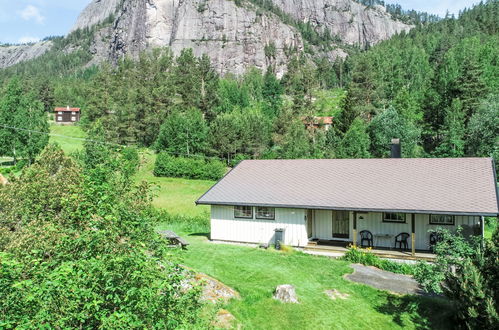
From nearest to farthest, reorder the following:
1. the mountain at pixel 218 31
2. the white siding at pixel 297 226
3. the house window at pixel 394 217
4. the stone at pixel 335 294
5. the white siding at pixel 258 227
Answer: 1. the stone at pixel 335 294
2. the white siding at pixel 297 226
3. the house window at pixel 394 217
4. the white siding at pixel 258 227
5. the mountain at pixel 218 31

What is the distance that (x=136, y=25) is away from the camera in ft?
559

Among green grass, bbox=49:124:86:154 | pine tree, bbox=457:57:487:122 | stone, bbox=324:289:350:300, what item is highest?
pine tree, bbox=457:57:487:122

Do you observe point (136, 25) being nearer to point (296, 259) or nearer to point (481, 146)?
point (481, 146)

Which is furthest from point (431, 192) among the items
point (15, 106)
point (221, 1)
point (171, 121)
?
point (221, 1)

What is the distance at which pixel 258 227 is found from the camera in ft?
69.8

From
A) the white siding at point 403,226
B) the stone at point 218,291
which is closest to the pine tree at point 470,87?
the white siding at point 403,226

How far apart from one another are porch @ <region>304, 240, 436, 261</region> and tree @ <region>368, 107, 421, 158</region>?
2992cm

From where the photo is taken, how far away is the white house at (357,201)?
1827 cm

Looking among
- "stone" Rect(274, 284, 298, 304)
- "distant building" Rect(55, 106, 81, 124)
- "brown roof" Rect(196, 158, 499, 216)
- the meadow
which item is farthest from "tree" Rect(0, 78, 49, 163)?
"stone" Rect(274, 284, 298, 304)

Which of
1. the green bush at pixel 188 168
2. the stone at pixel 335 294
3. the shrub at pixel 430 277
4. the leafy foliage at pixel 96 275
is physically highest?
the green bush at pixel 188 168

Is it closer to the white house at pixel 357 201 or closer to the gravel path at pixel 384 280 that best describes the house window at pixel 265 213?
the white house at pixel 357 201

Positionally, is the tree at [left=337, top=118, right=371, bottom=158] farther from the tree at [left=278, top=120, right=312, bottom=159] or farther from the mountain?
the mountain

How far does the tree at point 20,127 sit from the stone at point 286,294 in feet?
157

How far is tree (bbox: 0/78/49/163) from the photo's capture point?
5288 centimetres
